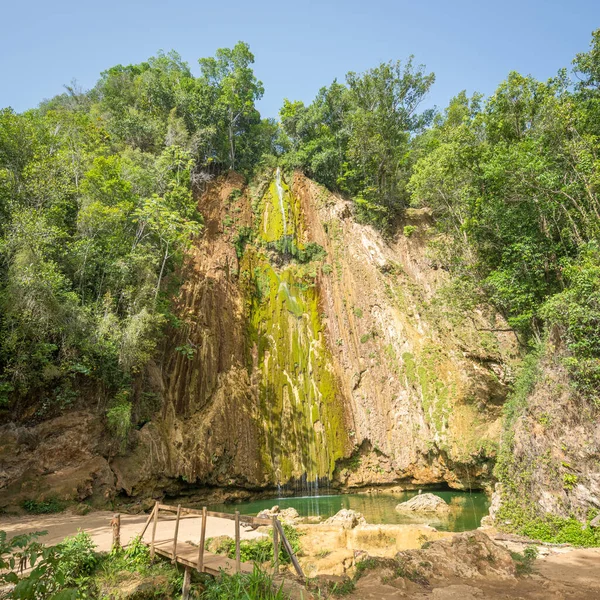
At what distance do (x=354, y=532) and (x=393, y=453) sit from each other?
31.7ft

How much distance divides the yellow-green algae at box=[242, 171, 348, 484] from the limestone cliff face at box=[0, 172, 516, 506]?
0.07 metres

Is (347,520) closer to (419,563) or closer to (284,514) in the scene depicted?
(284,514)

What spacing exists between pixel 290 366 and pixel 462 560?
15.5 m

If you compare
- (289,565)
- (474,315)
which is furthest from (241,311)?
(289,565)

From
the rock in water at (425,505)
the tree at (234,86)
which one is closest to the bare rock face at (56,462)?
the rock in water at (425,505)

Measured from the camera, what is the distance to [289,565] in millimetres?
8328

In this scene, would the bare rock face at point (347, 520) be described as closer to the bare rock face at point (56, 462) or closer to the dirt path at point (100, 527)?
the dirt path at point (100, 527)

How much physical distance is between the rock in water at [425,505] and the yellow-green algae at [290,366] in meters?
4.77

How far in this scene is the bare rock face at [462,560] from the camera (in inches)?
258

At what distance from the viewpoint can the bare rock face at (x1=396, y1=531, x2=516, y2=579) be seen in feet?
21.5

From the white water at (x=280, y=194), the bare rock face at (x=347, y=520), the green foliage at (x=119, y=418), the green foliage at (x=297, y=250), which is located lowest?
the bare rock face at (x=347, y=520)

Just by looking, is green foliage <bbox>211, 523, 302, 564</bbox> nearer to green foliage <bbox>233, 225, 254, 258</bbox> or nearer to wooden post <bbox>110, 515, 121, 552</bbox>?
wooden post <bbox>110, 515, 121, 552</bbox>

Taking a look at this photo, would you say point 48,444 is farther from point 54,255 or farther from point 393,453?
point 393,453

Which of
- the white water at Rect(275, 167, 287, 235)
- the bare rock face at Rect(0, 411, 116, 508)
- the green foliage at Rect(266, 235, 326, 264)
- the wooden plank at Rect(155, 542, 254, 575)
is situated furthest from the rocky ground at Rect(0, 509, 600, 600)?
the white water at Rect(275, 167, 287, 235)
